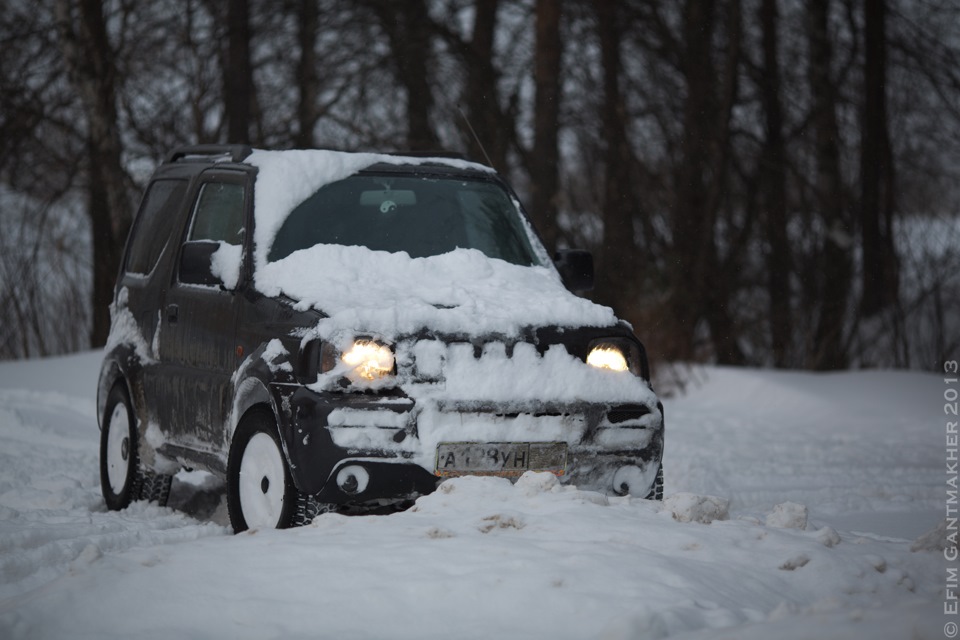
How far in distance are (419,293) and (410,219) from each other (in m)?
0.87

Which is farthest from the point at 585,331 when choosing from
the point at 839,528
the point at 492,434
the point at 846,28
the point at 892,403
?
the point at 846,28

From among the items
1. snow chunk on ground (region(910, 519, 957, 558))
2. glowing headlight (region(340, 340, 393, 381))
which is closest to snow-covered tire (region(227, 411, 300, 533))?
glowing headlight (region(340, 340, 393, 381))

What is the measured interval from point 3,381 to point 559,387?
10.0 meters

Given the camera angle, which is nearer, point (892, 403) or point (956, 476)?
point (956, 476)

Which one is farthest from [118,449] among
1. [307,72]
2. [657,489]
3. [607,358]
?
[307,72]

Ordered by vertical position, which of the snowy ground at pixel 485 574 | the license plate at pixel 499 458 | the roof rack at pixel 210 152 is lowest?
the snowy ground at pixel 485 574

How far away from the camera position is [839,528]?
22.6 ft

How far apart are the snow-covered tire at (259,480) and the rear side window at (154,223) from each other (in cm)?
201

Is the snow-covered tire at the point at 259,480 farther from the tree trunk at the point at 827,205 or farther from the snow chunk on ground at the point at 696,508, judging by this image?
the tree trunk at the point at 827,205

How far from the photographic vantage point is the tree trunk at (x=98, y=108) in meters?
18.9

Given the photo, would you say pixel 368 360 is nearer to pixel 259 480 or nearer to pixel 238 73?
pixel 259 480

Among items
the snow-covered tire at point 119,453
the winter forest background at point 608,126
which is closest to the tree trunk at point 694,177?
the winter forest background at point 608,126

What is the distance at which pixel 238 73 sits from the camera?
1970 cm

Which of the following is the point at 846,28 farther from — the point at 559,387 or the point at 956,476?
the point at 559,387
